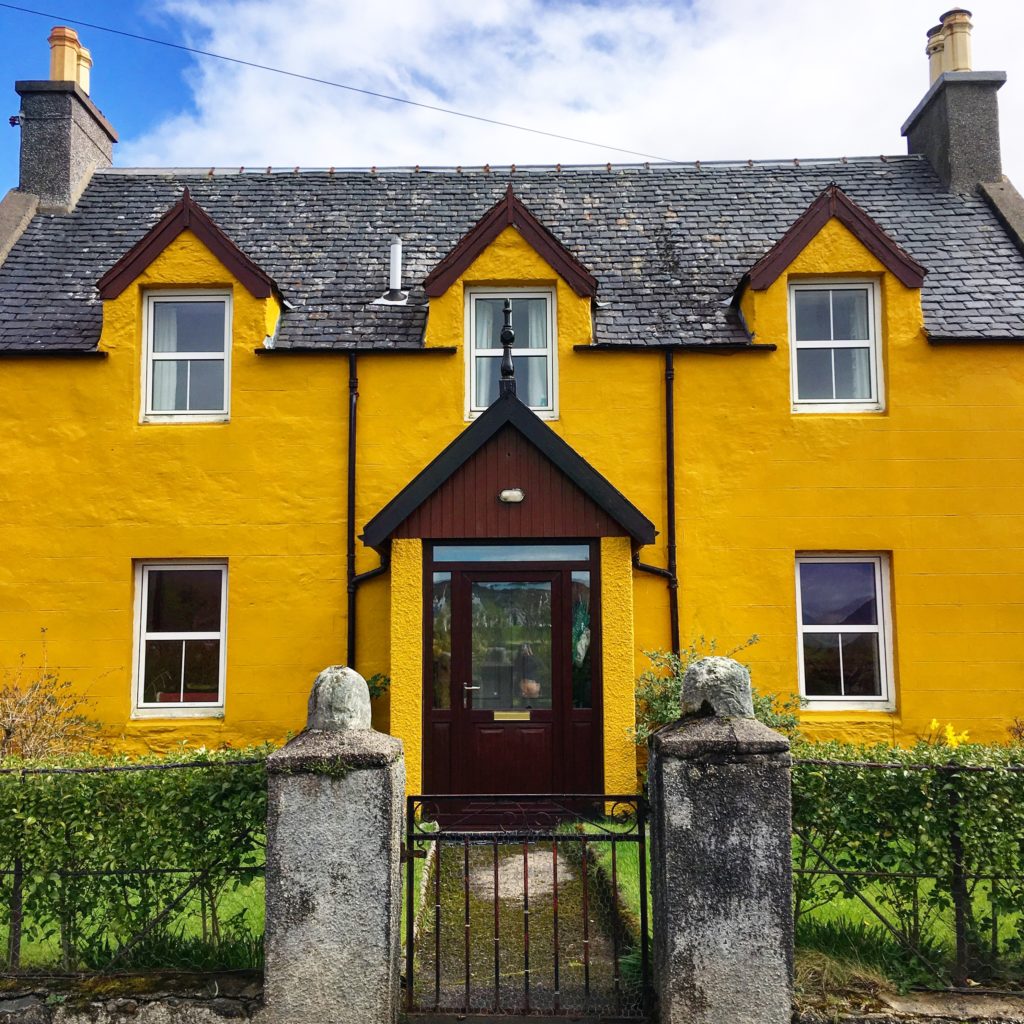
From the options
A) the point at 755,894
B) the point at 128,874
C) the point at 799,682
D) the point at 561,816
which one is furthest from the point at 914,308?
the point at 128,874

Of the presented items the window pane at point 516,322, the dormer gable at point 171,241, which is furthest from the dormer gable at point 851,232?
the dormer gable at point 171,241

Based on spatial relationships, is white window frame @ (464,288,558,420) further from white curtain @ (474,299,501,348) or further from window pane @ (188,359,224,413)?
window pane @ (188,359,224,413)

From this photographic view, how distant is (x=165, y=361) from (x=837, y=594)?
29.1 ft

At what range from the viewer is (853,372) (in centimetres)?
1152

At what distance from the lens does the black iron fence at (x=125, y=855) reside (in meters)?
5.09

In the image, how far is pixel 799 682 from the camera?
429 inches

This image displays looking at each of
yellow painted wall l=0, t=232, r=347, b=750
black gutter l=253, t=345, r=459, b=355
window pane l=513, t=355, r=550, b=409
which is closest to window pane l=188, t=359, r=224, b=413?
yellow painted wall l=0, t=232, r=347, b=750

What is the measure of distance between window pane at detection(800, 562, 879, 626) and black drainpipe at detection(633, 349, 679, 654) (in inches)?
65.2

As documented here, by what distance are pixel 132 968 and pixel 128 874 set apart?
52 centimetres

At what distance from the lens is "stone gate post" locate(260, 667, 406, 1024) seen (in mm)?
4734

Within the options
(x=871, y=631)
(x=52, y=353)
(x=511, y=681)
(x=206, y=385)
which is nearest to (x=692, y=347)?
(x=871, y=631)

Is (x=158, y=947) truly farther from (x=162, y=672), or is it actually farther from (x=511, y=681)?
(x=162, y=672)

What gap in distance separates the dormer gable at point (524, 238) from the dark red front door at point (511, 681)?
11.9 ft

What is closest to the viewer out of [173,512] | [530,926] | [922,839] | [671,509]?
[922,839]
